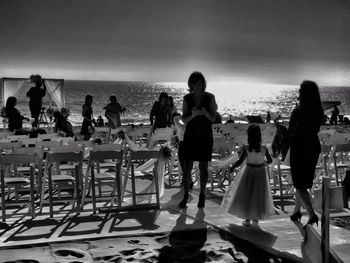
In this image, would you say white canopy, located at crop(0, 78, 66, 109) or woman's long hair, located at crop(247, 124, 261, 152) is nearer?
woman's long hair, located at crop(247, 124, 261, 152)

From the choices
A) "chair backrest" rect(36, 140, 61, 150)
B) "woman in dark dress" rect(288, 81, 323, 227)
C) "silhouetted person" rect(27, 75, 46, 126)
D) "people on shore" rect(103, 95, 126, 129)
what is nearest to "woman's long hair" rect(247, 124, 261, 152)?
"woman in dark dress" rect(288, 81, 323, 227)

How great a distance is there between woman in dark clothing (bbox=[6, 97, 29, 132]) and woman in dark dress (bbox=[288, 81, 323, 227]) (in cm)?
815

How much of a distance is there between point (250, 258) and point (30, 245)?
2.11m

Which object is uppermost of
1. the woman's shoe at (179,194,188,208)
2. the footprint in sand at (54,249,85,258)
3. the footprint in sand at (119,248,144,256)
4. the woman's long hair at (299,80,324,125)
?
the woman's long hair at (299,80,324,125)

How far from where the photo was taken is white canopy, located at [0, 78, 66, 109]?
19.0 meters

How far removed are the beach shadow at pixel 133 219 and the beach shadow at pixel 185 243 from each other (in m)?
0.31

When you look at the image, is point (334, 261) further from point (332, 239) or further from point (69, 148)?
point (69, 148)

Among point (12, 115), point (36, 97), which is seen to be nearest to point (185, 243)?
point (12, 115)

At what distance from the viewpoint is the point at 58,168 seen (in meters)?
8.36

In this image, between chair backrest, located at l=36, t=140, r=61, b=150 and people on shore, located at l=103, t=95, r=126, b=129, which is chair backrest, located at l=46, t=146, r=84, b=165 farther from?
people on shore, located at l=103, t=95, r=126, b=129

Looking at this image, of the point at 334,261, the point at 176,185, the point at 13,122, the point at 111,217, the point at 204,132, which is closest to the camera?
the point at 334,261

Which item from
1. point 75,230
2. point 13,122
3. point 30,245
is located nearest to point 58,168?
point 75,230

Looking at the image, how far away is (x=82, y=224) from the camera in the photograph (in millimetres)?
6363

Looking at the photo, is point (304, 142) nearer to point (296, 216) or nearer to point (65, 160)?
point (296, 216)
